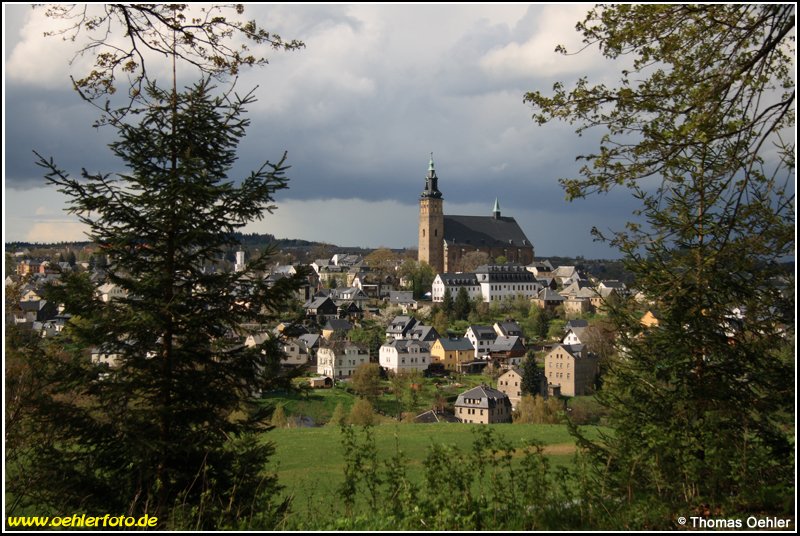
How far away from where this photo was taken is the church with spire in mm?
130875

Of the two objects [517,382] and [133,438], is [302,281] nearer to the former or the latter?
[133,438]

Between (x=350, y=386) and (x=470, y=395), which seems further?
(x=350, y=386)

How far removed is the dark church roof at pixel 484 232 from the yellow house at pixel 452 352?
6375 cm

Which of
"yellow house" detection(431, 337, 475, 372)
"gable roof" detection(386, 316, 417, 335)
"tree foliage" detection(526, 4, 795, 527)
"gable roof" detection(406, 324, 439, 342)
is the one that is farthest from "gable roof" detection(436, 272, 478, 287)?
"tree foliage" detection(526, 4, 795, 527)

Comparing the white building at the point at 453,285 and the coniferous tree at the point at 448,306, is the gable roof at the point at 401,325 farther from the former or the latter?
the white building at the point at 453,285

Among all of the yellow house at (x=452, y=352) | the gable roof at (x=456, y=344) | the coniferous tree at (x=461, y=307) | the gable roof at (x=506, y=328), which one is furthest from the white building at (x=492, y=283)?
the yellow house at (x=452, y=352)

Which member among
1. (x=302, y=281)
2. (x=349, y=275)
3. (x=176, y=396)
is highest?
(x=349, y=275)

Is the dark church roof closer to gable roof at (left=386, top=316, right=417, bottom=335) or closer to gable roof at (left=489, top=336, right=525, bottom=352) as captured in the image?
gable roof at (left=386, top=316, right=417, bottom=335)

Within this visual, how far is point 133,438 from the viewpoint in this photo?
6.70 metres

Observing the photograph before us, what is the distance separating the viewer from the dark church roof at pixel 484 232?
134000 millimetres

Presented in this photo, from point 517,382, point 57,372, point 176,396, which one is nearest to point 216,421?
point 176,396

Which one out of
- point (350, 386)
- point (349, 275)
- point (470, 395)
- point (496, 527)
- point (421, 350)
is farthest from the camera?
point (349, 275)

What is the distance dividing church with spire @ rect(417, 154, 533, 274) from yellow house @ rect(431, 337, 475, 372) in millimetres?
56307

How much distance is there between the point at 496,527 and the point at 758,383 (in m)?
4.29
